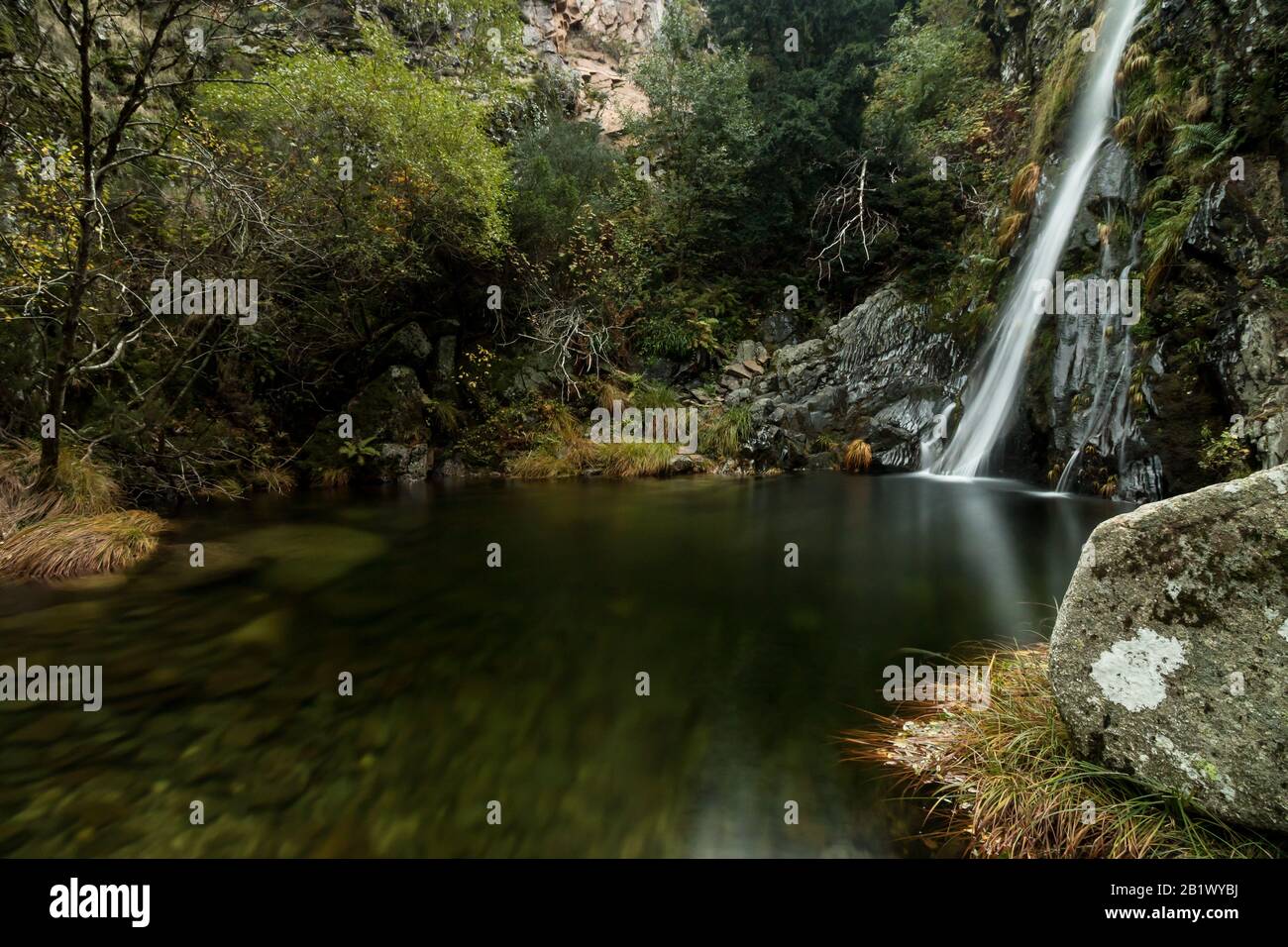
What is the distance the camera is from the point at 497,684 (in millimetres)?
3857

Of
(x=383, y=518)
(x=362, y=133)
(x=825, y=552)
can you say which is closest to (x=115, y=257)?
(x=362, y=133)

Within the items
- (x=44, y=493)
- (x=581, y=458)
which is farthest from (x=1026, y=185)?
(x=44, y=493)

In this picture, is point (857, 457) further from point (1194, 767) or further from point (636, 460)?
point (1194, 767)

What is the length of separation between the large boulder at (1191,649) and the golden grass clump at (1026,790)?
0.10 metres

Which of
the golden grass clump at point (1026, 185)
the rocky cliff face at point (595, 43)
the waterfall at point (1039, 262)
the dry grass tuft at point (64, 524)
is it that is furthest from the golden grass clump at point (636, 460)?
the rocky cliff face at point (595, 43)

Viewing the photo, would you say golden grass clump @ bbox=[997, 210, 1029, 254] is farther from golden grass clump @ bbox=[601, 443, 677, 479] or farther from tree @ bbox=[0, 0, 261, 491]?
tree @ bbox=[0, 0, 261, 491]

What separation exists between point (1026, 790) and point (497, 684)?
3011 millimetres

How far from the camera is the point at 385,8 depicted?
19.4 metres

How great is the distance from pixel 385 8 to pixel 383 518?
20102mm

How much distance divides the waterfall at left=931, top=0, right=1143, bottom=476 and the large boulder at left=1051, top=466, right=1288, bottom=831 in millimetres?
10267

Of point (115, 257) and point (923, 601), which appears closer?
point (923, 601)

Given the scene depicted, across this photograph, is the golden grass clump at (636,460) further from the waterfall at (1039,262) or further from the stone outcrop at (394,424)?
the waterfall at (1039,262)
